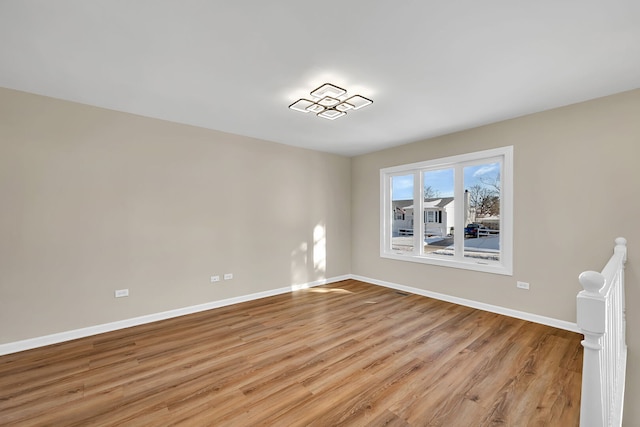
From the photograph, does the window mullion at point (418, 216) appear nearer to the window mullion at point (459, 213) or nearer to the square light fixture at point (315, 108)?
the window mullion at point (459, 213)

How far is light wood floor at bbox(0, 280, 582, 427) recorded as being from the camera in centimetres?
192

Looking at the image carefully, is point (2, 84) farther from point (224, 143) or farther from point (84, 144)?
point (224, 143)

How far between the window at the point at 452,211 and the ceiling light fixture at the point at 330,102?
211cm

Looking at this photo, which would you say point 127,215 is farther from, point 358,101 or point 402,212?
point 402,212

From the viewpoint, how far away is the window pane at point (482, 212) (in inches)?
156

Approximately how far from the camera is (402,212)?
5246 mm

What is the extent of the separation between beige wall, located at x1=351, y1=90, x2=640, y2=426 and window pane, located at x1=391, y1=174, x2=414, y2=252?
1074 millimetres

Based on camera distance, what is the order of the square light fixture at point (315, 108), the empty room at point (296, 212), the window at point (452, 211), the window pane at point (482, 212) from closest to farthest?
the empty room at point (296, 212)
the square light fixture at point (315, 108)
the window at point (452, 211)
the window pane at point (482, 212)

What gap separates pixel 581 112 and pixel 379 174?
2963mm

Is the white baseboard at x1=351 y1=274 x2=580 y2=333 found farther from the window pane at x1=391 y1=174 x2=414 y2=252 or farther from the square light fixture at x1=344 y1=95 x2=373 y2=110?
the square light fixture at x1=344 y1=95 x2=373 y2=110

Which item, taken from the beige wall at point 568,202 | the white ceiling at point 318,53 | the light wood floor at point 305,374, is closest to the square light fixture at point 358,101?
the white ceiling at point 318,53

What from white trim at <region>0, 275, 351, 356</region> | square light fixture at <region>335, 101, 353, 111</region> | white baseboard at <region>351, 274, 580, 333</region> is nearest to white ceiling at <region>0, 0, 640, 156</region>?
square light fixture at <region>335, 101, 353, 111</region>

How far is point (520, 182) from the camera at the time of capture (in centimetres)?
363

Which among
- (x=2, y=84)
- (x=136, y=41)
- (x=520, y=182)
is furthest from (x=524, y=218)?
(x=2, y=84)
